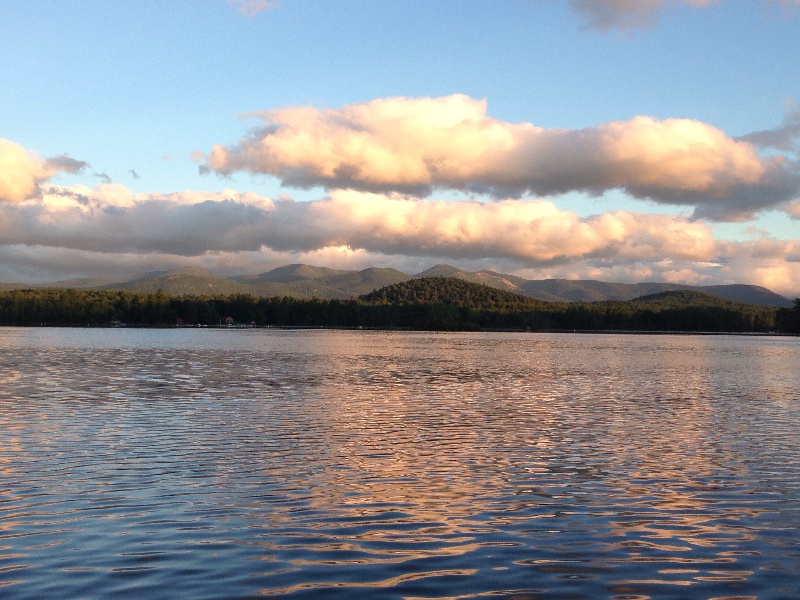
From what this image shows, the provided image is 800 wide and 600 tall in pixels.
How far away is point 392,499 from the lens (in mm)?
21453

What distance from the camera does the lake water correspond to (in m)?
15.0

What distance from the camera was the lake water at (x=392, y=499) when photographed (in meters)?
15.0

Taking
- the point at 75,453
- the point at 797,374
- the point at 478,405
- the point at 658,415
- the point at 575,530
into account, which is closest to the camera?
the point at 575,530

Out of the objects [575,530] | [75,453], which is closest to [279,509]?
[575,530]

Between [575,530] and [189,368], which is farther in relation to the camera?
[189,368]

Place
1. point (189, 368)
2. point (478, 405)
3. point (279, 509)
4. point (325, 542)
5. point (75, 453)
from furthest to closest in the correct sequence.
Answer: point (189, 368) < point (478, 405) < point (75, 453) < point (279, 509) < point (325, 542)

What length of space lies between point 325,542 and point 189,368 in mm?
61993

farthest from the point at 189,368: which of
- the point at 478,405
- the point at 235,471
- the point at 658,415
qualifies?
the point at 235,471

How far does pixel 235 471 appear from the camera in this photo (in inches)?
984

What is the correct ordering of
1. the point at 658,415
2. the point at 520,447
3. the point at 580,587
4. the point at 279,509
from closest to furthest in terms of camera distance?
the point at 580,587 < the point at 279,509 < the point at 520,447 < the point at 658,415

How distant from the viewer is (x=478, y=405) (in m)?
46.4

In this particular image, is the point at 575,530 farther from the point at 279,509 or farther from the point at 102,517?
the point at 102,517

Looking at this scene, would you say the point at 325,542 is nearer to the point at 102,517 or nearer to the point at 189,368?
the point at 102,517

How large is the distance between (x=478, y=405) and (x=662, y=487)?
23.1 metres
